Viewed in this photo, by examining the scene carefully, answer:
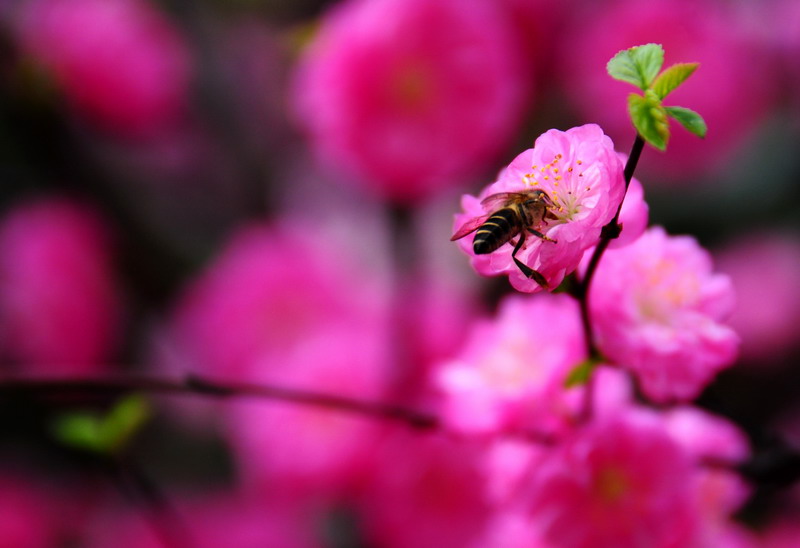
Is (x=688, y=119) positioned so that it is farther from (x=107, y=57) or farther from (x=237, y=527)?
(x=107, y=57)

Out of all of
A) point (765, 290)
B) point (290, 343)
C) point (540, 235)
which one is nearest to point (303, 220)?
point (290, 343)

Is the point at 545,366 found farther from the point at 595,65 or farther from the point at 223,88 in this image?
the point at 223,88

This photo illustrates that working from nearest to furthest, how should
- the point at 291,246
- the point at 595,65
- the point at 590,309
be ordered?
the point at 590,309 < the point at 595,65 < the point at 291,246

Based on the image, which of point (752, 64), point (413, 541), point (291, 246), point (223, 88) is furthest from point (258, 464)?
point (752, 64)

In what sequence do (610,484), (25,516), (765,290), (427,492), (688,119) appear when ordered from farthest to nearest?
(765,290), (25,516), (427,492), (610,484), (688,119)

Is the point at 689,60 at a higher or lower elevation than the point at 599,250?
higher

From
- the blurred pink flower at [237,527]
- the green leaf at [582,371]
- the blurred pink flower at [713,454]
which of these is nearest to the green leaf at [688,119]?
the green leaf at [582,371]

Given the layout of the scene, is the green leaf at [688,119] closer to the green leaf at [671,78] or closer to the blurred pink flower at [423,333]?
the green leaf at [671,78]
